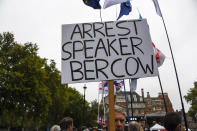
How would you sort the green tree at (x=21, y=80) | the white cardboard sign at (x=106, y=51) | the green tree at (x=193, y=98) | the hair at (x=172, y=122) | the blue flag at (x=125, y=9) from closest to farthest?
the hair at (x=172, y=122) < the white cardboard sign at (x=106, y=51) < the blue flag at (x=125, y=9) < the green tree at (x=21, y=80) < the green tree at (x=193, y=98)

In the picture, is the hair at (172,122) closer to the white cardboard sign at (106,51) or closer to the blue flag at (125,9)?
the white cardboard sign at (106,51)

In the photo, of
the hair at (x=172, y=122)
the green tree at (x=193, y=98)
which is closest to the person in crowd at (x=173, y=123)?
the hair at (x=172, y=122)

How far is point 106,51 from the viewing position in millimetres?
3303

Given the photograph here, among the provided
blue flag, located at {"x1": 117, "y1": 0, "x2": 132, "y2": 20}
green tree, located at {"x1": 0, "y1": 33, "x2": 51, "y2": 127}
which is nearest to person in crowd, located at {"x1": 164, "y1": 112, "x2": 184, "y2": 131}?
blue flag, located at {"x1": 117, "y1": 0, "x2": 132, "y2": 20}

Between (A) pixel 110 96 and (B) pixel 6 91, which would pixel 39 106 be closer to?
(B) pixel 6 91

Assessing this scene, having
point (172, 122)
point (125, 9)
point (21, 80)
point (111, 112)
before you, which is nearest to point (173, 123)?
point (172, 122)

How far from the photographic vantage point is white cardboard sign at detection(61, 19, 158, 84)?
313 cm

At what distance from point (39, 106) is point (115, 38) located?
18.1 m

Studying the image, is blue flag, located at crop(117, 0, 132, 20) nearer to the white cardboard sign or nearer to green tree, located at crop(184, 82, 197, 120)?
the white cardboard sign

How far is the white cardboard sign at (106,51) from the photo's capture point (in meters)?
3.13

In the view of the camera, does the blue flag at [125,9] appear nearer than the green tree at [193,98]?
Yes

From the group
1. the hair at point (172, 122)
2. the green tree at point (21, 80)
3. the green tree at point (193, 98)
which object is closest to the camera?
the hair at point (172, 122)

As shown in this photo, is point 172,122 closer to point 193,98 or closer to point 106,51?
point 106,51

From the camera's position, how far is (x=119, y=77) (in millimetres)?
3080
